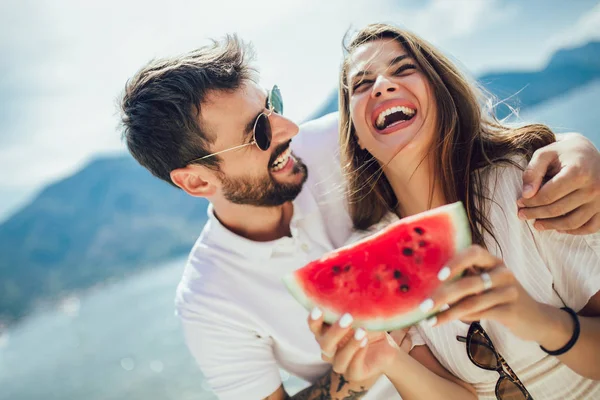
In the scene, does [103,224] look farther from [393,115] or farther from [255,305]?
[393,115]

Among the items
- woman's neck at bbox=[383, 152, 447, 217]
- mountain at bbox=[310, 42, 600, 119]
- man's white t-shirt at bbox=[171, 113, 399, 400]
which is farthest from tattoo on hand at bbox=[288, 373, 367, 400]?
mountain at bbox=[310, 42, 600, 119]

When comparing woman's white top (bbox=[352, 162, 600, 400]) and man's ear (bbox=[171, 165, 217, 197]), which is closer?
woman's white top (bbox=[352, 162, 600, 400])

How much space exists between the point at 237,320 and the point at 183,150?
47.7 inches

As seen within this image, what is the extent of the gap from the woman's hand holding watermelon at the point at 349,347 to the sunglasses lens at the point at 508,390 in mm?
696

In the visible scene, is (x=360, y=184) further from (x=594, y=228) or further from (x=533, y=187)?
(x=594, y=228)

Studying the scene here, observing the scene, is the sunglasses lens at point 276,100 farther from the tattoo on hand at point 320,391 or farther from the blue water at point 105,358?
the blue water at point 105,358

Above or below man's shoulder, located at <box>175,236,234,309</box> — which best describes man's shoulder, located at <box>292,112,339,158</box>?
above

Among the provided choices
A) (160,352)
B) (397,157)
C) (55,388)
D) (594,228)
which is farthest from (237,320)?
(55,388)

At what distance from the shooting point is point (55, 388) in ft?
32.6

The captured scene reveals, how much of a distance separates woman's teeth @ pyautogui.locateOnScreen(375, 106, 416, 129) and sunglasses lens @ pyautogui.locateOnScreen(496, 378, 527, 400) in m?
1.35

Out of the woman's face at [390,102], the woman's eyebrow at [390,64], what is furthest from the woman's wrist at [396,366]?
the woman's eyebrow at [390,64]

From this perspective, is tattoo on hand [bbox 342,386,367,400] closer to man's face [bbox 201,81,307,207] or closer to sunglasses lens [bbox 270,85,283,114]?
man's face [bbox 201,81,307,207]

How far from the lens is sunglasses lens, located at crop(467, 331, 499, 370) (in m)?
1.95

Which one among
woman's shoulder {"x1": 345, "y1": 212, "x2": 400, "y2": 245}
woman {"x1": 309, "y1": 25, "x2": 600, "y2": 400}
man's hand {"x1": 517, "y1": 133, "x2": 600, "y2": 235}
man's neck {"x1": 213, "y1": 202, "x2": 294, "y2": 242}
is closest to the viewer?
man's hand {"x1": 517, "y1": 133, "x2": 600, "y2": 235}
